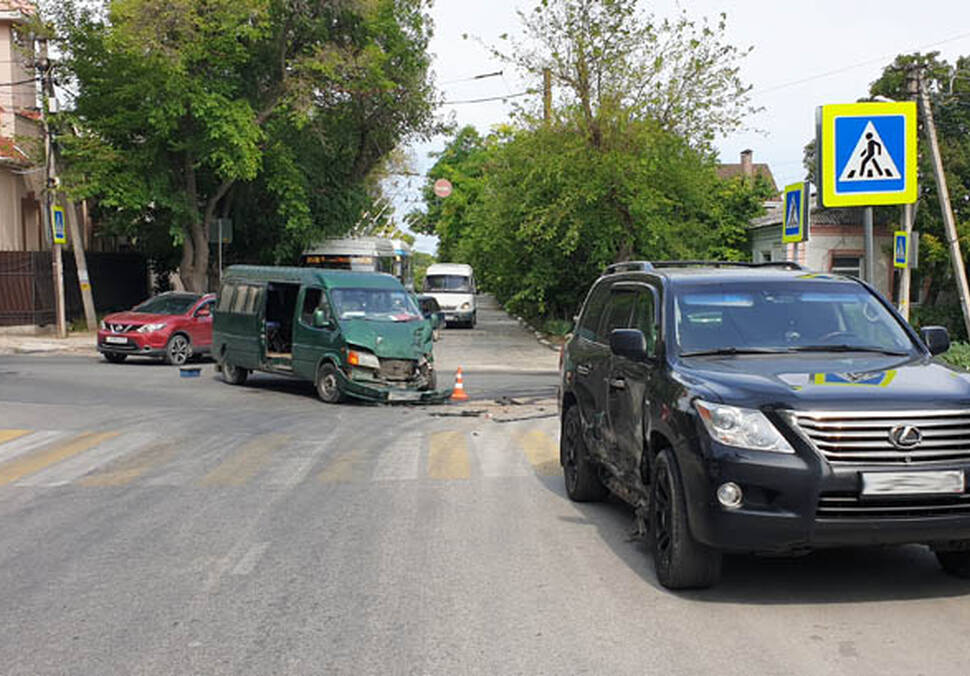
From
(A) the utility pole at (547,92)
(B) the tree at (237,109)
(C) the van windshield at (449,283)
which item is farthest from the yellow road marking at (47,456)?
(C) the van windshield at (449,283)

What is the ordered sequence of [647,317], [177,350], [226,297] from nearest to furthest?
[647,317]
[226,297]
[177,350]

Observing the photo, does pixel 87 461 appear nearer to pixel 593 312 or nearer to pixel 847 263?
pixel 593 312

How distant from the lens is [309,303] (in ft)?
56.6

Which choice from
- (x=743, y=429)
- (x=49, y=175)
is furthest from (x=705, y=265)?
(x=49, y=175)

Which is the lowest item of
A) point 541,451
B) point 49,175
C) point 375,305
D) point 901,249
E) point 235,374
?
point 541,451

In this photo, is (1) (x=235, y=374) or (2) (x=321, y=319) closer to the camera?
(2) (x=321, y=319)

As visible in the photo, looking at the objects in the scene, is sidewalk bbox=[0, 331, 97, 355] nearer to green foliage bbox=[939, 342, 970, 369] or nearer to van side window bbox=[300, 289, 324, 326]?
van side window bbox=[300, 289, 324, 326]

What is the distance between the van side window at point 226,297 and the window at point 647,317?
13.0m

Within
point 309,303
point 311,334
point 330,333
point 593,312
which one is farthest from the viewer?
point 309,303

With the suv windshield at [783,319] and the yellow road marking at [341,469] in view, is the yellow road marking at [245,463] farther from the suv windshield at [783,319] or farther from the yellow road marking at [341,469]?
the suv windshield at [783,319]

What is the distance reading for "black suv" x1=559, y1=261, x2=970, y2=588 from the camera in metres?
5.27

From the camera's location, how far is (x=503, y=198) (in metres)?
31.0

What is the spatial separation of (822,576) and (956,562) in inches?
29.3

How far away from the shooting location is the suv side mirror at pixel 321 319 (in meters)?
16.5
